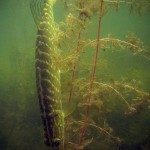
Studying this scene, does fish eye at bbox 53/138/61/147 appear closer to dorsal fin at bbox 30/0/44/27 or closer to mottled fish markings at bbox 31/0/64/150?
mottled fish markings at bbox 31/0/64/150

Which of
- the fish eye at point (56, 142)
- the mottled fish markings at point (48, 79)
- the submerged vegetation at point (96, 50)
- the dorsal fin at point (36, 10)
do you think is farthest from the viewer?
the dorsal fin at point (36, 10)

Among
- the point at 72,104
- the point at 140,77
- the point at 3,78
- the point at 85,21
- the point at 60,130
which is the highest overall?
the point at 85,21

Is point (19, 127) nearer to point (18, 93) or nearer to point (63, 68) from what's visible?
point (18, 93)

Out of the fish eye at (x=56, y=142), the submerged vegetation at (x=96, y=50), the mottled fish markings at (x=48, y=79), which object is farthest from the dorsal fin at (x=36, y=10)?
the fish eye at (x=56, y=142)

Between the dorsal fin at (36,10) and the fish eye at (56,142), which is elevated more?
the dorsal fin at (36,10)

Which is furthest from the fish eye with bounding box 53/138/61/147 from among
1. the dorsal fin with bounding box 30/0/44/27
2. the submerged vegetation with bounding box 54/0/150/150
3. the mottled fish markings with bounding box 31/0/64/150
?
the dorsal fin with bounding box 30/0/44/27

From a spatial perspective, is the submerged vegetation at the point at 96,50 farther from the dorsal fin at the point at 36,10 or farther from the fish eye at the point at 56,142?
the dorsal fin at the point at 36,10

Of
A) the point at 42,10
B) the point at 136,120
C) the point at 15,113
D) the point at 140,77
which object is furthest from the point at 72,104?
the point at 140,77

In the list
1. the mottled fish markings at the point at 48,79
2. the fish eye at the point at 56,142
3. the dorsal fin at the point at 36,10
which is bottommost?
the fish eye at the point at 56,142
